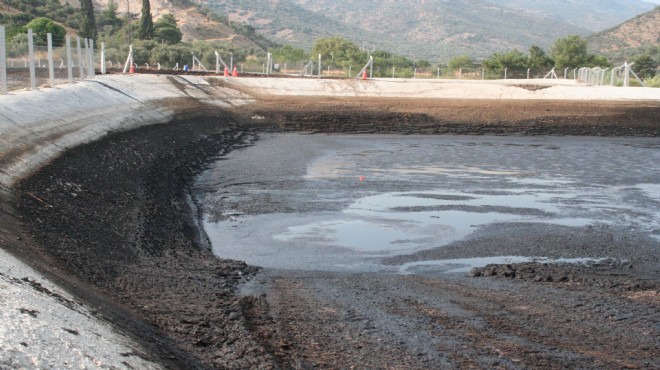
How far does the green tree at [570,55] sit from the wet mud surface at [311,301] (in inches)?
2303

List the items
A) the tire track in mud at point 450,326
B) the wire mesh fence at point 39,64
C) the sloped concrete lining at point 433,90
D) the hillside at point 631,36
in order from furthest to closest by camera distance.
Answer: the hillside at point 631,36
the sloped concrete lining at point 433,90
the wire mesh fence at point 39,64
the tire track in mud at point 450,326

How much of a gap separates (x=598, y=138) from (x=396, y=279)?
2131 centimetres

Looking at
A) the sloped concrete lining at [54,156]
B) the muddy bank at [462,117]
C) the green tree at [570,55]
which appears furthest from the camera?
the green tree at [570,55]

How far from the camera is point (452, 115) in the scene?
106 ft

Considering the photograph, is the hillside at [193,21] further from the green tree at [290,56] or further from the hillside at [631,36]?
the hillside at [631,36]

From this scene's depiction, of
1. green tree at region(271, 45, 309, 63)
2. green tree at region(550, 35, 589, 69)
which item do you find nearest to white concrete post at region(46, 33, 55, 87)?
green tree at region(271, 45, 309, 63)

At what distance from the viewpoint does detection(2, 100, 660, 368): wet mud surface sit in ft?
21.6

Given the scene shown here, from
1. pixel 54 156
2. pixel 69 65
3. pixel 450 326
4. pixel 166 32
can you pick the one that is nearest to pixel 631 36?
pixel 166 32

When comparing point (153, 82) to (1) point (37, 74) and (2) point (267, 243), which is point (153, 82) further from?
(2) point (267, 243)

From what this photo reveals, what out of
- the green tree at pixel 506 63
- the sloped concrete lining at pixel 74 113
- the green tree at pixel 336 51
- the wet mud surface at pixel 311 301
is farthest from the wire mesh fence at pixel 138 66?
the wet mud surface at pixel 311 301

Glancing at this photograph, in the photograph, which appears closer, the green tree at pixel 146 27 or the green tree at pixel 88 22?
the green tree at pixel 88 22

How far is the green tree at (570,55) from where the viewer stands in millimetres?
67875

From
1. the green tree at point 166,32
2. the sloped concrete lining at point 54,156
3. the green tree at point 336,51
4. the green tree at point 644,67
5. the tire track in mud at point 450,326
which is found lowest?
the tire track in mud at point 450,326

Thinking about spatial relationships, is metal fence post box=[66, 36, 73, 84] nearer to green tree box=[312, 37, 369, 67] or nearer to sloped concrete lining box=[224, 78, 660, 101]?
sloped concrete lining box=[224, 78, 660, 101]
